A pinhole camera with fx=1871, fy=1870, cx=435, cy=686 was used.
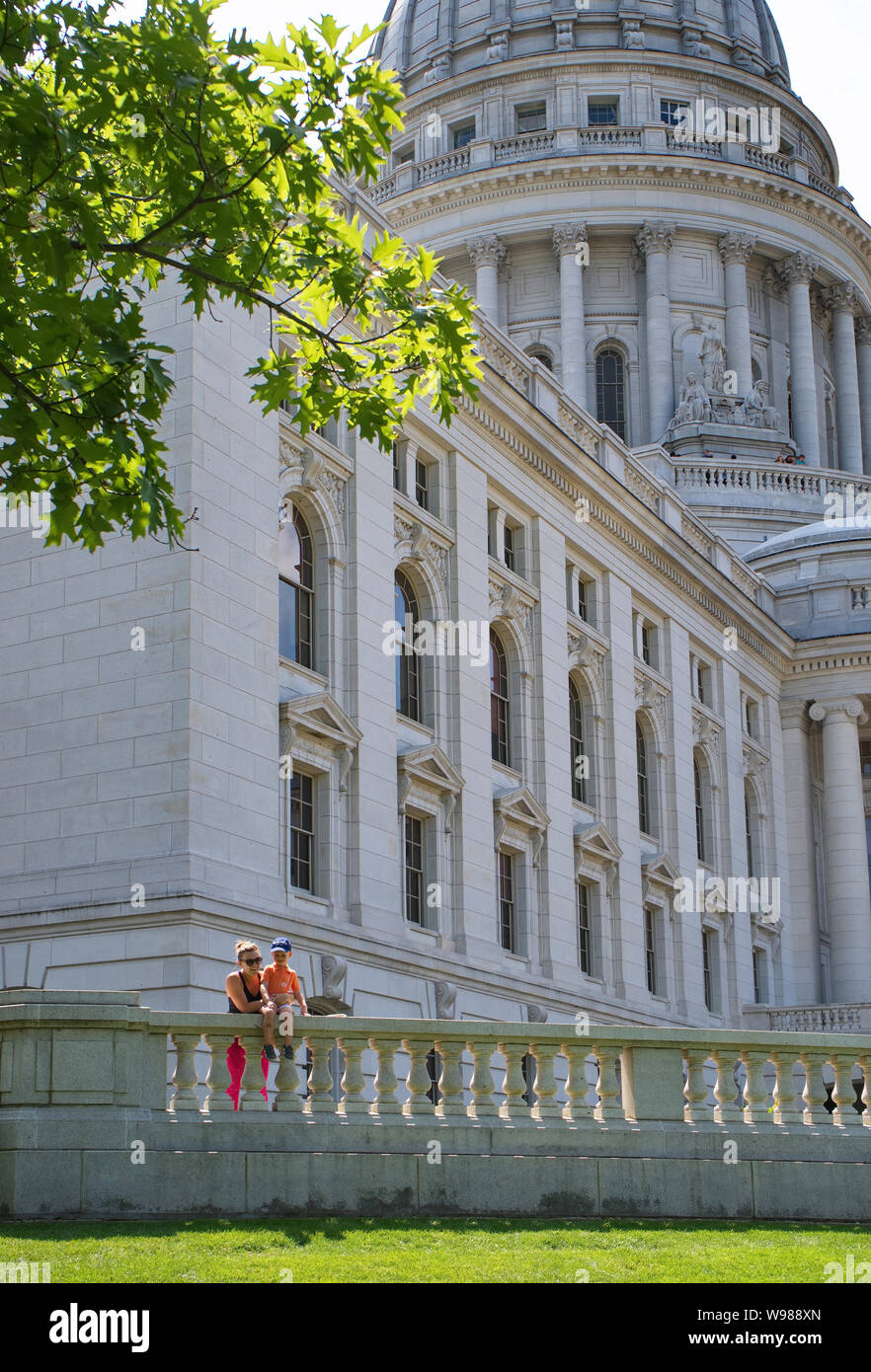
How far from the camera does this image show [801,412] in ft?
266

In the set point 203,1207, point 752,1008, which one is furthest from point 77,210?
point 752,1008

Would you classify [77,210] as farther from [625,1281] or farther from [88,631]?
[88,631]

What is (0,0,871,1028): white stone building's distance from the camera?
27.0 m

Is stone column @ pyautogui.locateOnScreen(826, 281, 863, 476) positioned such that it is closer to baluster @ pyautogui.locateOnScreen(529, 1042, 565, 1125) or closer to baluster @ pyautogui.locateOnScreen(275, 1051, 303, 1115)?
baluster @ pyautogui.locateOnScreen(529, 1042, 565, 1125)

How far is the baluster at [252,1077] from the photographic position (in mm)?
16891

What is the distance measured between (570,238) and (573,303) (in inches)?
112

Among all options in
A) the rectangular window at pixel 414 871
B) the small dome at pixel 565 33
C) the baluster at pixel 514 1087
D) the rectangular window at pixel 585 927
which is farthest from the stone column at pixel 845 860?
the small dome at pixel 565 33

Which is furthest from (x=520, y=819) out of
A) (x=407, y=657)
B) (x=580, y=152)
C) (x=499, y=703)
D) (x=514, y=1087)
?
(x=580, y=152)

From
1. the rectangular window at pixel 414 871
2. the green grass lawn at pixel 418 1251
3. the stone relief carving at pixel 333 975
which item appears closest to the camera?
the green grass lawn at pixel 418 1251

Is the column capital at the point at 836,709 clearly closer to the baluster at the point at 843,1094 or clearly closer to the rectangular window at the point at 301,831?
the rectangular window at the point at 301,831

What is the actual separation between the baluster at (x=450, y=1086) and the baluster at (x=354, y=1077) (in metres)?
0.74

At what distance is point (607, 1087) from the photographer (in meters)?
18.5

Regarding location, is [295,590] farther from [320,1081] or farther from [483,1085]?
[320,1081]

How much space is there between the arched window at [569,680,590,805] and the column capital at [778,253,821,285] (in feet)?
147
